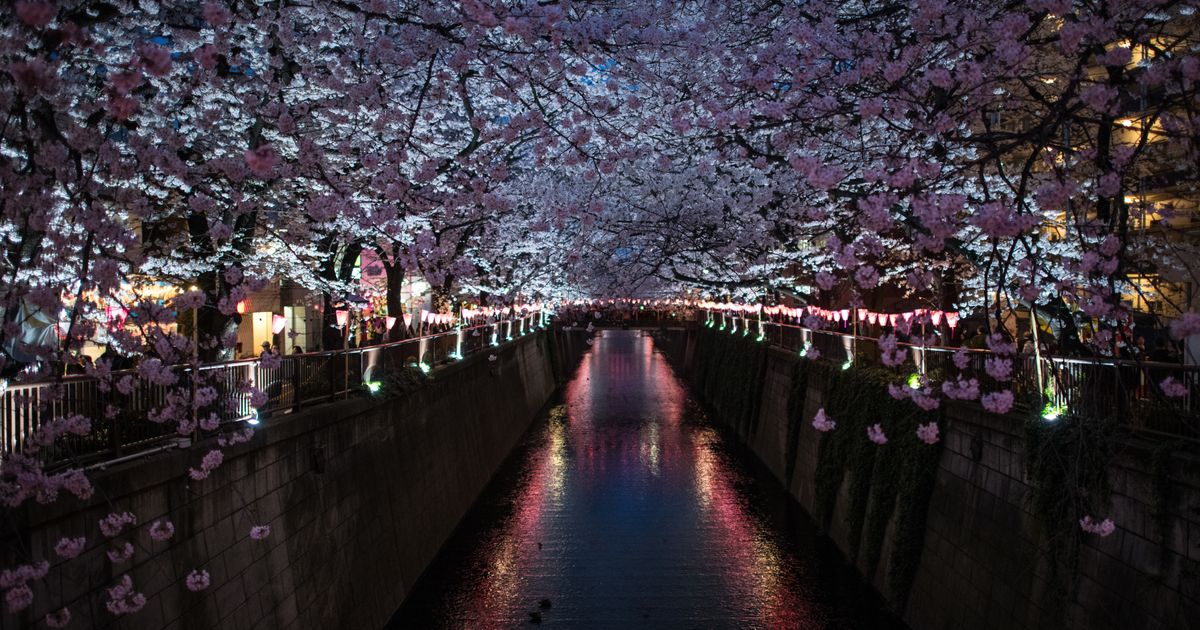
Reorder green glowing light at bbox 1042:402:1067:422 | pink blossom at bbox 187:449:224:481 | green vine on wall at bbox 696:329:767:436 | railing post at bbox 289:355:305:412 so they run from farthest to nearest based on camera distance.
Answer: green vine on wall at bbox 696:329:767:436
railing post at bbox 289:355:305:412
green glowing light at bbox 1042:402:1067:422
pink blossom at bbox 187:449:224:481

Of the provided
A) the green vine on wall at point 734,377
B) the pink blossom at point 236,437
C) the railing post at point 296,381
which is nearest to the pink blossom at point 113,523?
the pink blossom at point 236,437

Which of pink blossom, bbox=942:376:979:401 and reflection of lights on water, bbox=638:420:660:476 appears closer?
pink blossom, bbox=942:376:979:401

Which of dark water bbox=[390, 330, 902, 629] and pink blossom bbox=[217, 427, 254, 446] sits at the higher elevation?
pink blossom bbox=[217, 427, 254, 446]

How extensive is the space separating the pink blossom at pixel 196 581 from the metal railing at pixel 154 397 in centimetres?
113

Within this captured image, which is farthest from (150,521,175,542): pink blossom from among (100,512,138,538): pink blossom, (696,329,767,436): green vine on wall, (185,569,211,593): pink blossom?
(696,329,767,436): green vine on wall

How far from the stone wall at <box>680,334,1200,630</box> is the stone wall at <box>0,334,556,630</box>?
768 centimetres

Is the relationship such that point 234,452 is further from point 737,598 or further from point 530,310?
point 530,310

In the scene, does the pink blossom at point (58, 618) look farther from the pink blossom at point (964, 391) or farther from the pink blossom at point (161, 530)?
the pink blossom at point (964, 391)

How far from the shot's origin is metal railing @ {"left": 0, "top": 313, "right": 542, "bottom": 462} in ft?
20.6

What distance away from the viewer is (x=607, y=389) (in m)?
52.1

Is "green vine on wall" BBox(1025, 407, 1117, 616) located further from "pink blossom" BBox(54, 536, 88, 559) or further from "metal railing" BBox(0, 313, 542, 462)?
"metal railing" BBox(0, 313, 542, 462)

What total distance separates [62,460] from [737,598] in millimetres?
11451

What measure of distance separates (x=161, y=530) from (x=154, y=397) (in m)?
1.50

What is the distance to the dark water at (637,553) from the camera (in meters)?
14.6
